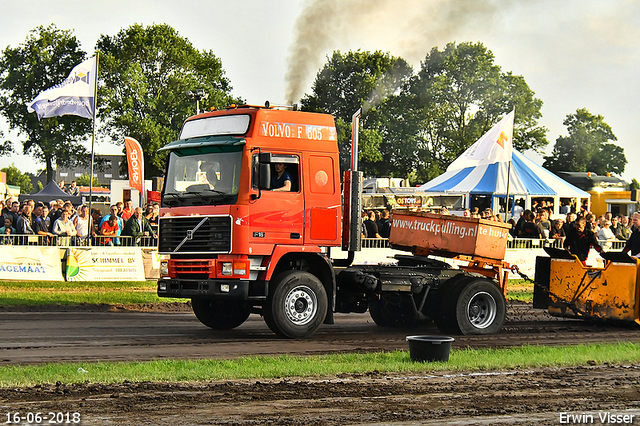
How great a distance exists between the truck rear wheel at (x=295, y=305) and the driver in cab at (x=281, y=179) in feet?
4.33

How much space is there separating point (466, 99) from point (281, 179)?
47.9 metres

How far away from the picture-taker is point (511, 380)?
29.4ft

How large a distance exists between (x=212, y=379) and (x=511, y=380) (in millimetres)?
3394

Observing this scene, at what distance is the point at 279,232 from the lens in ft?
39.5

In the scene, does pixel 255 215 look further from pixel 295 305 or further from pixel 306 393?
pixel 306 393

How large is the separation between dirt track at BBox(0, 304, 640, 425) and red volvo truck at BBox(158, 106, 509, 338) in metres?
0.77

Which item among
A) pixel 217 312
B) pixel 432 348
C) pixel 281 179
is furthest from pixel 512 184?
pixel 432 348

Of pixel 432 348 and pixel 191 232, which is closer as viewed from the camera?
pixel 432 348

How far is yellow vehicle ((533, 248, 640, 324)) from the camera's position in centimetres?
1407

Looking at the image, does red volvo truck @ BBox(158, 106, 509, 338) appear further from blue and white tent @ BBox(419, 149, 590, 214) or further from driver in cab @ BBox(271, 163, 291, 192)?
blue and white tent @ BBox(419, 149, 590, 214)

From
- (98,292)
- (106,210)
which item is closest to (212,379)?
(98,292)

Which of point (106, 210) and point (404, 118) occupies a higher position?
point (404, 118)

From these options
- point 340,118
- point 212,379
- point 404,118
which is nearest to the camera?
point 212,379

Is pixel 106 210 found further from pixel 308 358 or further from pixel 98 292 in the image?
pixel 308 358
